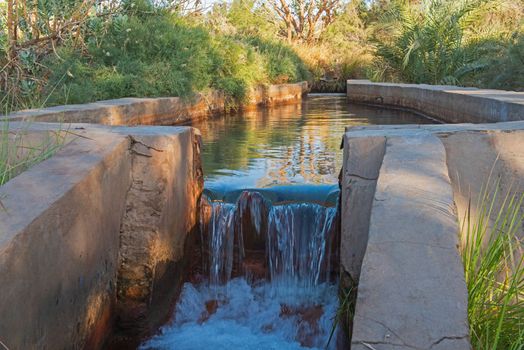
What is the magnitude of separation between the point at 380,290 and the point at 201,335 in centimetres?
210

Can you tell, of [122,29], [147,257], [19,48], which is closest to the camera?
[147,257]

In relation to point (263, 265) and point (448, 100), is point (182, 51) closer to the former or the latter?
point (448, 100)

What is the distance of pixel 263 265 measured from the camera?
4.88 metres

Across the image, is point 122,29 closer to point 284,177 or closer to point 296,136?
point 296,136

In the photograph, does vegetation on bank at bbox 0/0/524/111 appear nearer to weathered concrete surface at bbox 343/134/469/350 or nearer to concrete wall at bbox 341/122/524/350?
concrete wall at bbox 341/122/524/350

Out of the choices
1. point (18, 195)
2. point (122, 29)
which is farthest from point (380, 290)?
point (122, 29)

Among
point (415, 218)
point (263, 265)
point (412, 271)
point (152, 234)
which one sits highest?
point (415, 218)

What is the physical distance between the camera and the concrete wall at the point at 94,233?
8.49ft

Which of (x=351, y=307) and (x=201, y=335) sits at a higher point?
(x=351, y=307)

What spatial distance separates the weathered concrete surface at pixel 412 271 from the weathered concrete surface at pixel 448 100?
3.28m

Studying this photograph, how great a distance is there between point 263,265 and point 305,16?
25900mm

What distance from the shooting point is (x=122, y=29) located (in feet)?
34.6

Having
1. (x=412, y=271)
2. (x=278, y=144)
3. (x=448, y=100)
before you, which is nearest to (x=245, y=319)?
(x=412, y=271)

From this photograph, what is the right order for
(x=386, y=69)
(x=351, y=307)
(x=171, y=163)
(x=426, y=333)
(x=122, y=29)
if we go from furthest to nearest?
(x=386, y=69) < (x=122, y=29) < (x=171, y=163) < (x=351, y=307) < (x=426, y=333)
